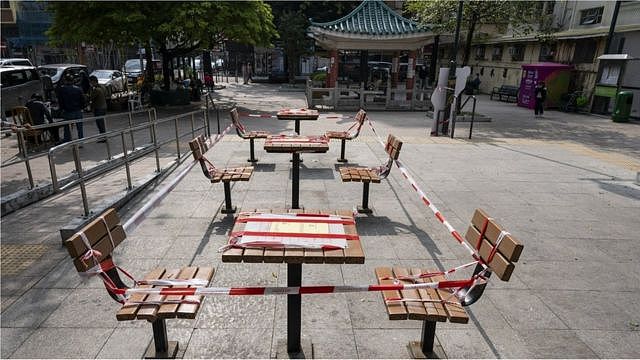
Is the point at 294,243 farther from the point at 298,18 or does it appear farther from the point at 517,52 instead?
the point at 298,18

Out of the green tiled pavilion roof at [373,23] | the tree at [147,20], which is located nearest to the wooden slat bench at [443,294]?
the tree at [147,20]

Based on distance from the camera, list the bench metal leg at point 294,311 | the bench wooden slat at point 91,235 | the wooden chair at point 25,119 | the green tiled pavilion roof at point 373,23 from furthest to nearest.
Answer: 1. the green tiled pavilion roof at point 373,23
2. the wooden chair at point 25,119
3. the bench metal leg at point 294,311
4. the bench wooden slat at point 91,235

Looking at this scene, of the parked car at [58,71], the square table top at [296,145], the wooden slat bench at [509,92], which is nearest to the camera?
the square table top at [296,145]

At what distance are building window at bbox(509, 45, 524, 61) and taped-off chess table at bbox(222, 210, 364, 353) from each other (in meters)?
29.3

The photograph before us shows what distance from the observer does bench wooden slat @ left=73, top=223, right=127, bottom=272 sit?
9.01 feet

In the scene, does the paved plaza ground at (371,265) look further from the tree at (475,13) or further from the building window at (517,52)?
the building window at (517,52)

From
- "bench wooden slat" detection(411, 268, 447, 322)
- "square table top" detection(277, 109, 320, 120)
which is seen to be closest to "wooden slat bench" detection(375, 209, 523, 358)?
"bench wooden slat" detection(411, 268, 447, 322)

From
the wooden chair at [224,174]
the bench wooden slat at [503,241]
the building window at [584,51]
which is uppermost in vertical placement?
the building window at [584,51]

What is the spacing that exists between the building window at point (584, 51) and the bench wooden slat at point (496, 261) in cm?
2360

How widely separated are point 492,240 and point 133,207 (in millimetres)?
5475

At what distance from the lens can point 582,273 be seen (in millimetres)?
4648

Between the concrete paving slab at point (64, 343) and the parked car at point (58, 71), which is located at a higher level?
the parked car at point (58, 71)

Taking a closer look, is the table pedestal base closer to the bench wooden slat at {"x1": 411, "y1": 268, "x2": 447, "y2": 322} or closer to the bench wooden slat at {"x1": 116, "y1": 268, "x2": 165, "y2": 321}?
the bench wooden slat at {"x1": 411, "y1": 268, "x2": 447, "y2": 322}

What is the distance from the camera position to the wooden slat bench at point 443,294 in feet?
9.43
